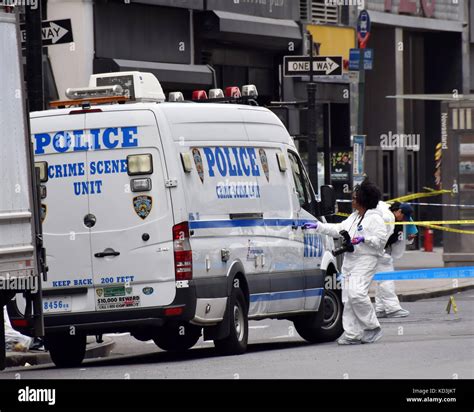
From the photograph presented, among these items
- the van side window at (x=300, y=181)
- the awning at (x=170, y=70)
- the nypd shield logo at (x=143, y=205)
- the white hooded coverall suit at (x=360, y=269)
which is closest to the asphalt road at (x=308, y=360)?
the white hooded coverall suit at (x=360, y=269)

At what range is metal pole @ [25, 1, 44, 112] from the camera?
683 inches

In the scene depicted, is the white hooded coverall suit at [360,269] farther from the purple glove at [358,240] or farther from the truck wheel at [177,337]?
the truck wheel at [177,337]

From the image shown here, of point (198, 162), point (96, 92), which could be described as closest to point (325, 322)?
point (198, 162)

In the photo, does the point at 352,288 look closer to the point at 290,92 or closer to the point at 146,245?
the point at 146,245

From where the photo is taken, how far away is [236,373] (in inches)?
526

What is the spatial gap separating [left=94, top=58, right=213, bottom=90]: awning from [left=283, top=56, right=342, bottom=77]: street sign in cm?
386

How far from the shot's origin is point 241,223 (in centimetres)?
1609

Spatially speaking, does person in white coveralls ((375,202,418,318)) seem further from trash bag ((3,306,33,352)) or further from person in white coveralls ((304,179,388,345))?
trash bag ((3,306,33,352))

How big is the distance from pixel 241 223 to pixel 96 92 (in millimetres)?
1995

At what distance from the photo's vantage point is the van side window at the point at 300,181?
689 inches

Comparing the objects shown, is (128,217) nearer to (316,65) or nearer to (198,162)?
(198,162)

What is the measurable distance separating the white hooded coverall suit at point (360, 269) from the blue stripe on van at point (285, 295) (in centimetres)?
66
